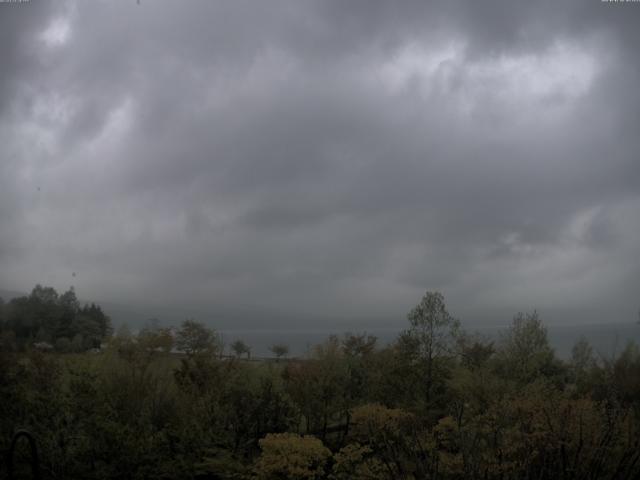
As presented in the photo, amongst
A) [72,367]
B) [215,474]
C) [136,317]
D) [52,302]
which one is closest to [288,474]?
[215,474]

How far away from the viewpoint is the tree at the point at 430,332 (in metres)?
27.3

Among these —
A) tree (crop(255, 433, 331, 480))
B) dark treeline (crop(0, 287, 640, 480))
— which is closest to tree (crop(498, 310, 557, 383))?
dark treeline (crop(0, 287, 640, 480))

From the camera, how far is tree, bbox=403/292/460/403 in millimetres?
27266

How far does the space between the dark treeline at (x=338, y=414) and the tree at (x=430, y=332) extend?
6cm

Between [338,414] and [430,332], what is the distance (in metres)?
7.25

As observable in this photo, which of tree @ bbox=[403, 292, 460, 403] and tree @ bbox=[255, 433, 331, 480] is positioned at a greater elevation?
tree @ bbox=[403, 292, 460, 403]

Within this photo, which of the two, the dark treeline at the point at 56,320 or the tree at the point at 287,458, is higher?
the dark treeline at the point at 56,320

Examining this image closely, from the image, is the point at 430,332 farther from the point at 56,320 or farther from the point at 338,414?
the point at 56,320

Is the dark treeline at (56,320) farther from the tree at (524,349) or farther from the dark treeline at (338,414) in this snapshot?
the tree at (524,349)

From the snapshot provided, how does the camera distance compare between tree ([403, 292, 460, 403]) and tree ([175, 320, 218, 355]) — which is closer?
tree ([403, 292, 460, 403])

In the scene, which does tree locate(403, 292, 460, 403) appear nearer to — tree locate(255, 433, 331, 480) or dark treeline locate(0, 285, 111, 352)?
tree locate(255, 433, 331, 480)

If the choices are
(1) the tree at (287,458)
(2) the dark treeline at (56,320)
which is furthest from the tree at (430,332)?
(2) the dark treeline at (56,320)

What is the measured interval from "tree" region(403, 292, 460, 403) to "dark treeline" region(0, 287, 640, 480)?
6 cm

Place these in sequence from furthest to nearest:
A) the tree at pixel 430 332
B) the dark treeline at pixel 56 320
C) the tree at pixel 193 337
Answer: the dark treeline at pixel 56 320 < the tree at pixel 193 337 < the tree at pixel 430 332
